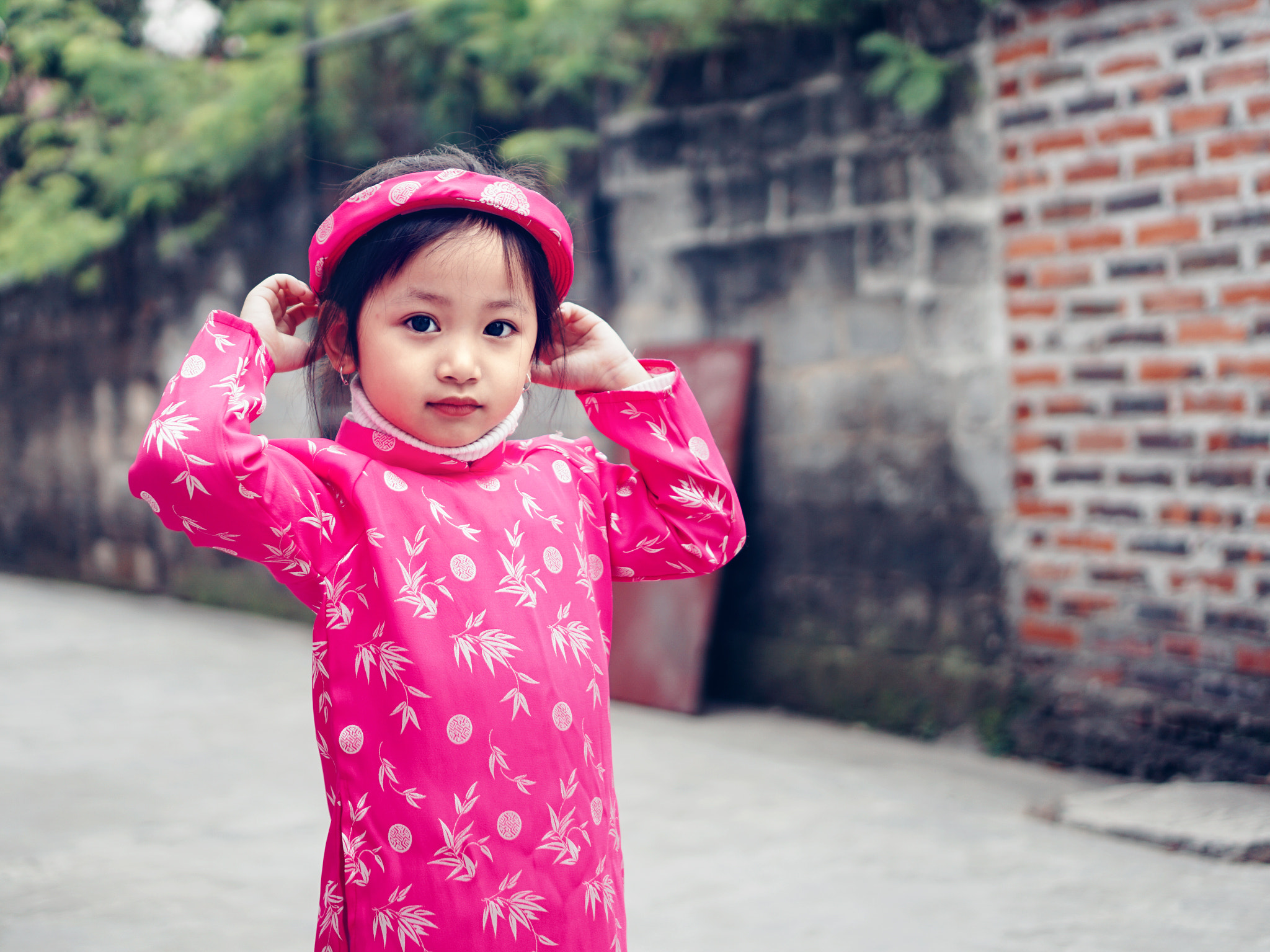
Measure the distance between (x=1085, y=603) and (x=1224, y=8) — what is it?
5.47 ft

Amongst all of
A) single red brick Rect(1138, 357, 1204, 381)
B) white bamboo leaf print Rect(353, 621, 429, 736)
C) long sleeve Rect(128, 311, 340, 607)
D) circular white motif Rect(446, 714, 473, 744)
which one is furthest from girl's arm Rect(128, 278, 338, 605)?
single red brick Rect(1138, 357, 1204, 381)

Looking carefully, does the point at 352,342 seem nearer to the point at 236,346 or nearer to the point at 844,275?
the point at 236,346

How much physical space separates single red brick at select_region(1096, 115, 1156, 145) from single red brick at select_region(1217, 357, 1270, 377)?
661 millimetres

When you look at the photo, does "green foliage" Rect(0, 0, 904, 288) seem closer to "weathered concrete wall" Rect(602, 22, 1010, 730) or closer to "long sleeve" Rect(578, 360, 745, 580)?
"weathered concrete wall" Rect(602, 22, 1010, 730)

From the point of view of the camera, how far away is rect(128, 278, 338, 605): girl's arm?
132 cm

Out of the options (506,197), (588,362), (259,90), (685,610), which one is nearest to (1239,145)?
(685,610)

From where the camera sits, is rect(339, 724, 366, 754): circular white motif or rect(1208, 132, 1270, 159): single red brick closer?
rect(339, 724, 366, 754): circular white motif

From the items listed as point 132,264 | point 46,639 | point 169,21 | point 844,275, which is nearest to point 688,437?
point 844,275

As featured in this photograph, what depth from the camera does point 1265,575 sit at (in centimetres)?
335

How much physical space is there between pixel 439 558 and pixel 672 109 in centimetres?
353

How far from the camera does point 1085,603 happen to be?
3.71 metres

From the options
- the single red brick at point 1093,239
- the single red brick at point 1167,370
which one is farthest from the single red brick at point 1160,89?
the single red brick at point 1167,370

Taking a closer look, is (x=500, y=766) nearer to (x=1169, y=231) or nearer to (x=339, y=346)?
(x=339, y=346)

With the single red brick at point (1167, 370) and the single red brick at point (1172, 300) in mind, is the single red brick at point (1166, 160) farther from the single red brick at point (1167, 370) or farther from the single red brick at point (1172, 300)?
the single red brick at point (1167, 370)
